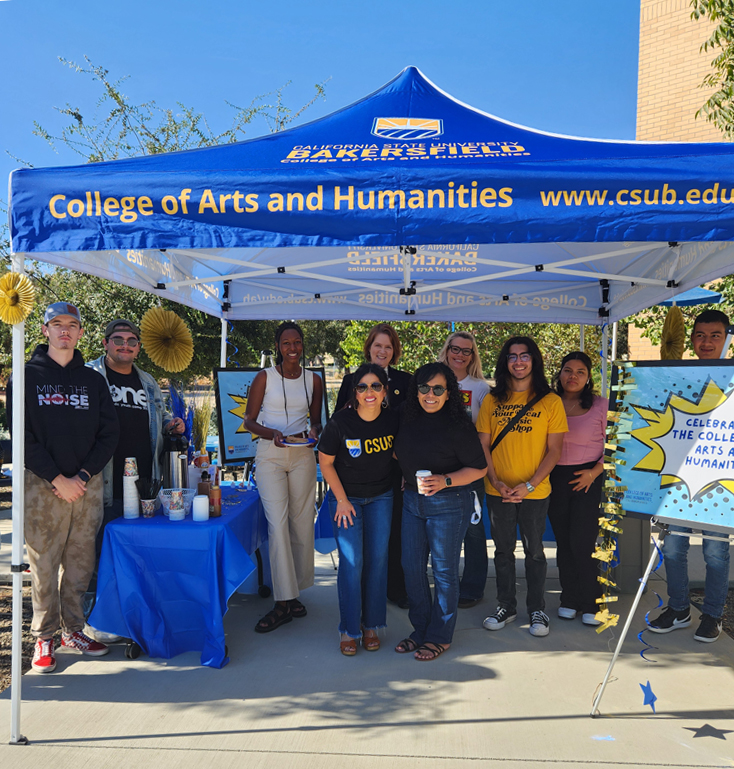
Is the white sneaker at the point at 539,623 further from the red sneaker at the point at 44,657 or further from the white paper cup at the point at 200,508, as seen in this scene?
the red sneaker at the point at 44,657

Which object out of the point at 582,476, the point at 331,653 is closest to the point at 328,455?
the point at 331,653

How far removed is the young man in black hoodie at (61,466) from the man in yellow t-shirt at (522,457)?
2.26 metres

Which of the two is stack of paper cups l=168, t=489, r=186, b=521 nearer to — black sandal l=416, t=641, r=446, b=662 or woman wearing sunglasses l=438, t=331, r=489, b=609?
black sandal l=416, t=641, r=446, b=662

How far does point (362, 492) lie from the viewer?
348 centimetres

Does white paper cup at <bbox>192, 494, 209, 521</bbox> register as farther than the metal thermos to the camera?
No

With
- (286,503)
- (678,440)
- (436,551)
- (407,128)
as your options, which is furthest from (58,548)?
(678,440)

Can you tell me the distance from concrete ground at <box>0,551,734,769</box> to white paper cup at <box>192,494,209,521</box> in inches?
31.8

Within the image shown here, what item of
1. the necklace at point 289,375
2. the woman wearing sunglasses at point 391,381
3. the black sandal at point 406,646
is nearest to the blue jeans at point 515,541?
the woman wearing sunglasses at point 391,381

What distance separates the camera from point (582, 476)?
3.97 m

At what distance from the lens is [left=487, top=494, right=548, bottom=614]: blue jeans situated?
12.5ft

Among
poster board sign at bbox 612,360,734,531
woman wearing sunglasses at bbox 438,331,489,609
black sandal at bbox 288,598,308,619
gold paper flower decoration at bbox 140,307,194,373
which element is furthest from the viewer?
gold paper flower decoration at bbox 140,307,194,373

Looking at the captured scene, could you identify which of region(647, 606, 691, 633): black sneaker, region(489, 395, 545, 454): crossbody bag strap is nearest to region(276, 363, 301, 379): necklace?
region(489, 395, 545, 454): crossbody bag strap

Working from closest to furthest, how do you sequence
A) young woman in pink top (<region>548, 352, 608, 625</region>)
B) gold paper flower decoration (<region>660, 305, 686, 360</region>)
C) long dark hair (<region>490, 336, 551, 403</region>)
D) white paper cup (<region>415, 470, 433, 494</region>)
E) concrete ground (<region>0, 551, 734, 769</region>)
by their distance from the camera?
concrete ground (<region>0, 551, 734, 769</region>), white paper cup (<region>415, 470, 433, 494</region>), long dark hair (<region>490, 336, 551, 403</region>), young woman in pink top (<region>548, 352, 608, 625</region>), gold paper flower decoration (<region>660, 305, 686, 360</region>)

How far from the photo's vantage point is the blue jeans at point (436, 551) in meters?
3.40
